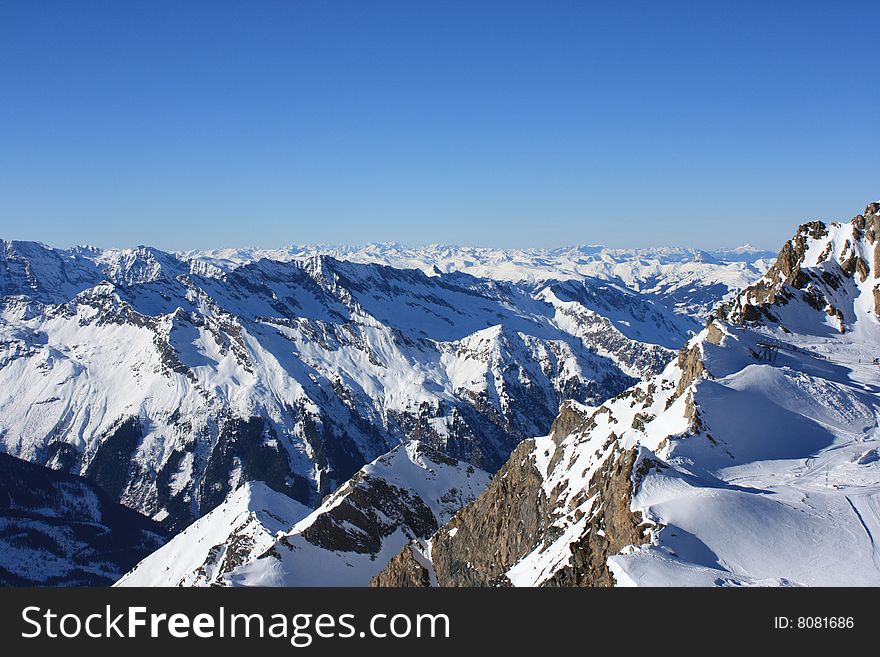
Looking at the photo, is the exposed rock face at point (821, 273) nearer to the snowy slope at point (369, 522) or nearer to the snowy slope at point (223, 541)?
the snowy slope at point (369, 522)

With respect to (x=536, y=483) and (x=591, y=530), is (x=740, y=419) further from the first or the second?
(x=536, y=483)

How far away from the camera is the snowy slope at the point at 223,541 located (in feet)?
484

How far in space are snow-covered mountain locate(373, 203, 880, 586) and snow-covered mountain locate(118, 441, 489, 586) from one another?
80.7 feet

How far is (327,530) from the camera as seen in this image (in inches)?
5256

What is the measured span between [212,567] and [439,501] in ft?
188

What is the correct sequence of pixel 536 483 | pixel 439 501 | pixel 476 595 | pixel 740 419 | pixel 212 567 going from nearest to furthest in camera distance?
pixel 476 595 → pixel 740 419 → pixel 536 483 → pixel 212 567 → pixel 439 501

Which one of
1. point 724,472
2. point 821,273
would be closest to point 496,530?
point 724,472

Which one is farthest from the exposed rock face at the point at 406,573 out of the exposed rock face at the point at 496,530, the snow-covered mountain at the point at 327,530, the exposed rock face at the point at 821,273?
the exposed rock face at the point at 821,273

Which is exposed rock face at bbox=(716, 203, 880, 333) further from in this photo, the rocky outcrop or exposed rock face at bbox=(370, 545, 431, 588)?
exposed rock face at bbox=(370, 545, 431, 588)

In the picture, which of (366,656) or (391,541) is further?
(391,541)

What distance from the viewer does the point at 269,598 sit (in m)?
30.1

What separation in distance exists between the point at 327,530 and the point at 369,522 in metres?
11.5

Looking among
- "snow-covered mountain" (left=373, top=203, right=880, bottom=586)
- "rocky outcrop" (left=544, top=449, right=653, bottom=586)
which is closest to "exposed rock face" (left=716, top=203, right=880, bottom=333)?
"snow-covered mountain" (left=373, top=203, right=880, bottom=586)

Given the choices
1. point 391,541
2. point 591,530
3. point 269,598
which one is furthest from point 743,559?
point 391,541
